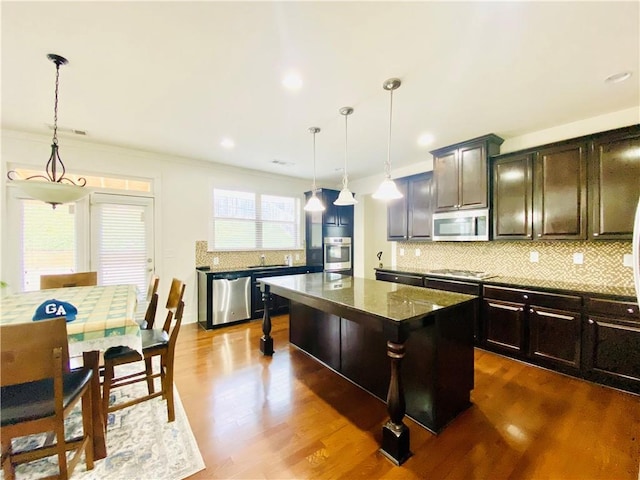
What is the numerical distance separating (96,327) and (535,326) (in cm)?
372

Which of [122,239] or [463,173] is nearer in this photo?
[463,173]

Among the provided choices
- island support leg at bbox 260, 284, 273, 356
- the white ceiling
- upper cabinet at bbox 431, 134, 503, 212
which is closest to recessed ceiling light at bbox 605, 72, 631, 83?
the white ceiling

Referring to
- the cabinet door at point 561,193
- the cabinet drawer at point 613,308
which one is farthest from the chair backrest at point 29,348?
the cabinet door at point 561,193

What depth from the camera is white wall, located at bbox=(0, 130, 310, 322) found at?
318cm

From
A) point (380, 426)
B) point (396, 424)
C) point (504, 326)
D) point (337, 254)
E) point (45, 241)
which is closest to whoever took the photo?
point (396, 424)

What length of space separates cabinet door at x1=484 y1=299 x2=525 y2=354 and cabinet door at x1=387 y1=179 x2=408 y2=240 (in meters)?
1.70

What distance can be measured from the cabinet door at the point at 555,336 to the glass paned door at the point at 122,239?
4.67 metres

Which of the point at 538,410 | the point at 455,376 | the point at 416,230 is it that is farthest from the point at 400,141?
the point at 538,410

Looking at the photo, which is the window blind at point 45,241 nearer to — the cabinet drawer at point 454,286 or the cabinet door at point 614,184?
the cabinet drawer at point 454,286

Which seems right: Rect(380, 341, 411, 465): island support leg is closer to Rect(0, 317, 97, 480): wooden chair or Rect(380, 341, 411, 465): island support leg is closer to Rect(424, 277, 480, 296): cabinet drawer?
Rect(0, 317, 97, 480): wooden chair

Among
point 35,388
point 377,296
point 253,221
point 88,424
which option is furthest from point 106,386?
point 253,221

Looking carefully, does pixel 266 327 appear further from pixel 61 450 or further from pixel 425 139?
pixel 425 139

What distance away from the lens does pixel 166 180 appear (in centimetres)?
408

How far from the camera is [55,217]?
3.32 m
